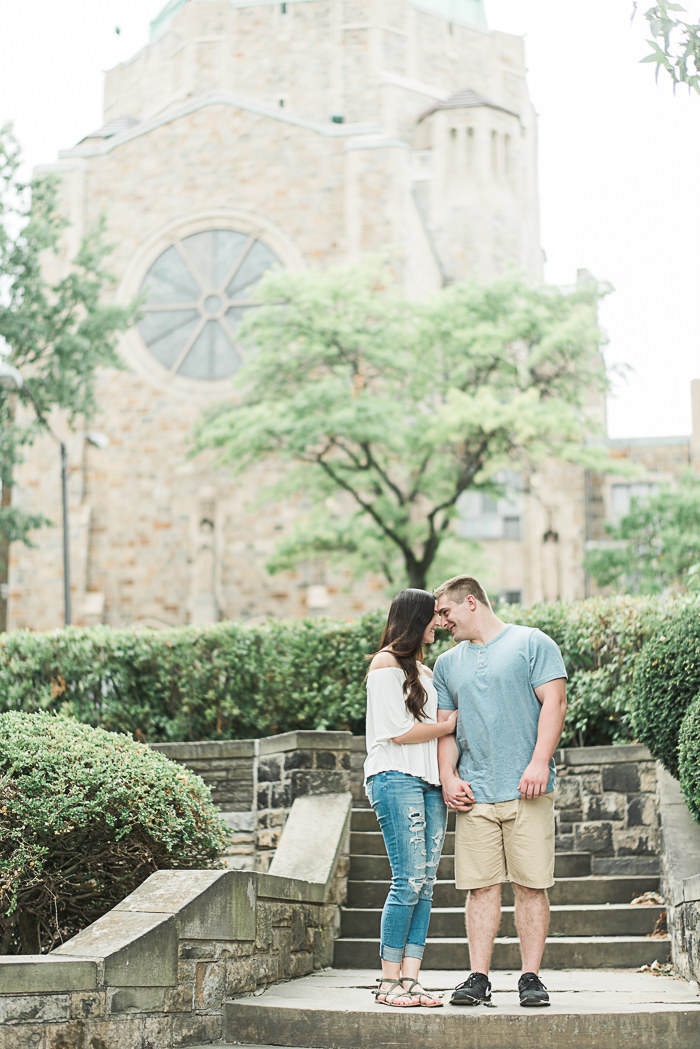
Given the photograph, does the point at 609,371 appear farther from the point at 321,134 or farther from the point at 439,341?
the point at 321,134

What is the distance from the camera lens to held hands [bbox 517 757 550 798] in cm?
432

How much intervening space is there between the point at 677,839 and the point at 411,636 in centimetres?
252

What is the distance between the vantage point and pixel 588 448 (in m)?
20.8

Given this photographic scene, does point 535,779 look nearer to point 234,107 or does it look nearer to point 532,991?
point 532,991

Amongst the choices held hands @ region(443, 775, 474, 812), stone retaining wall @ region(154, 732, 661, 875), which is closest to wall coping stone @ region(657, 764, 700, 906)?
stone retaining wall @ region(154, 732, 661, 875)

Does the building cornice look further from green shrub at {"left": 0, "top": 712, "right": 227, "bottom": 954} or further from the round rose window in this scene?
green shrub at {"left": 0, "top": 712, "right": 227, "bottom": 954}

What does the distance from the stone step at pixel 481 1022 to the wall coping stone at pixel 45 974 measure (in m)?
0.78

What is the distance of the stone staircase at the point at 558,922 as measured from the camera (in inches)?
226

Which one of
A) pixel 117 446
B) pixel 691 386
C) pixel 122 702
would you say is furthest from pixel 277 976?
pixel 691 386

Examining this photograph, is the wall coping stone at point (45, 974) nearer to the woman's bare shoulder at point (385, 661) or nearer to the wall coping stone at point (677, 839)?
the woman's bare shoulder at point (385, 661)

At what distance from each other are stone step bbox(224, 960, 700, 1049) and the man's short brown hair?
1.64 m

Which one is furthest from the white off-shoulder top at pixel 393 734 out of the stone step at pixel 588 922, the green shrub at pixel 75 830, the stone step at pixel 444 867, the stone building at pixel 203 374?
the stone building at pixel 203 374

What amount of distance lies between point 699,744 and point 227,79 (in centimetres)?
3795

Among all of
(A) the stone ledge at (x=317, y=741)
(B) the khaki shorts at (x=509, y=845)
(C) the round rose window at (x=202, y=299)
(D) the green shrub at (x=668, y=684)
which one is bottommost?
(B) the khaki shorts at (x=509, y=845)
